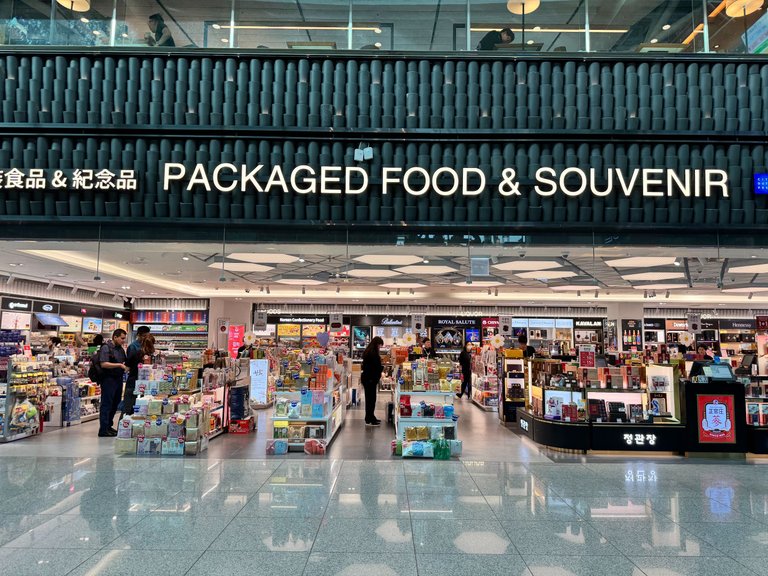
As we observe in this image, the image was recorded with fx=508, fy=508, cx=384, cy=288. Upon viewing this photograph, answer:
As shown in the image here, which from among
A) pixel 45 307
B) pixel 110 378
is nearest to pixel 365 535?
pixel 110 378

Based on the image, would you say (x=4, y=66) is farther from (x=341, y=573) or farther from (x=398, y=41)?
(x=341, y=573)

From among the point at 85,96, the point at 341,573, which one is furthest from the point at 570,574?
the point at 85,96

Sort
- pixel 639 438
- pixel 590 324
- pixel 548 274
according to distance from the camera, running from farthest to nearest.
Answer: pixel 590 324 < pixel 548 274 < pixel 639 438

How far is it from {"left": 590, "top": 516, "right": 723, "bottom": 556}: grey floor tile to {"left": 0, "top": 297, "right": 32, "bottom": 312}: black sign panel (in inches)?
532

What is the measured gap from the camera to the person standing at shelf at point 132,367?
845 cm

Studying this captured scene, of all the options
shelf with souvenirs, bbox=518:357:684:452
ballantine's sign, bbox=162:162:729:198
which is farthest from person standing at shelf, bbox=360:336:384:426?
ballantine's sign, bbox=162:162:729:198

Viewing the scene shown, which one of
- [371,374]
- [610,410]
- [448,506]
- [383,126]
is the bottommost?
[448,506]

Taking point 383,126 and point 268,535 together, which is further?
point 383,126

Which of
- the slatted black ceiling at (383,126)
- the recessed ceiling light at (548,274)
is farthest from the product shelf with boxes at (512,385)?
the slatted black ceiling at (383,126)

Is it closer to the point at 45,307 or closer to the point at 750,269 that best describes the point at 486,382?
the point at 750,269

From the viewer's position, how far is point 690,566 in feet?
11.2

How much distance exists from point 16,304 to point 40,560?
1156 cm

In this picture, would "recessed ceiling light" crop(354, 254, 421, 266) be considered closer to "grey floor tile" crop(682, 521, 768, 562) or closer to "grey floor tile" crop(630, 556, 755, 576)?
"grey floor tile" crop(682, 521, 768, 562)

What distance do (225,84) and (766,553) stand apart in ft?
24.4
